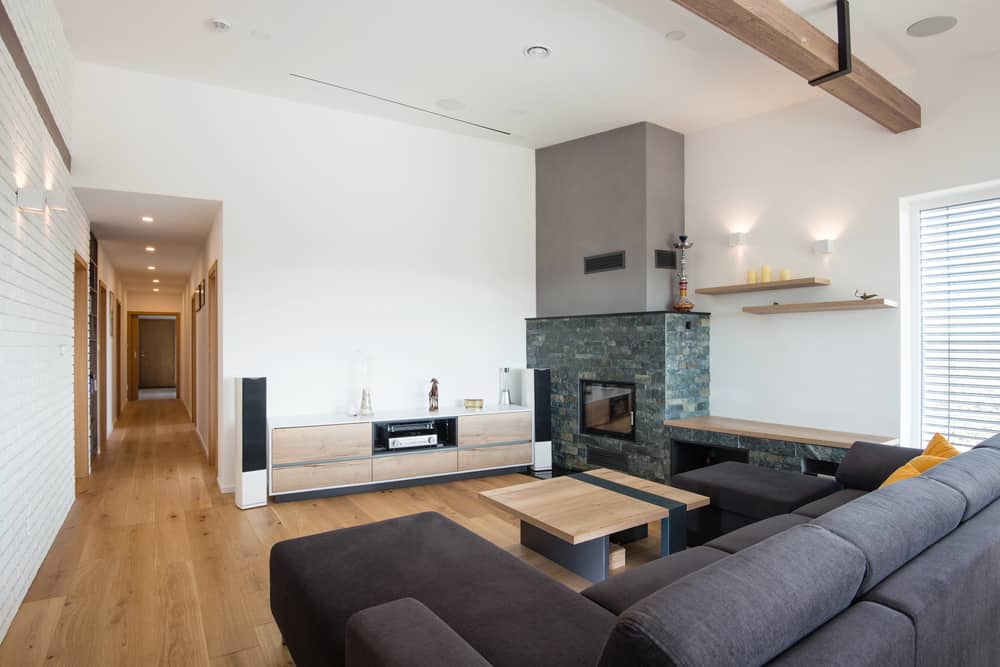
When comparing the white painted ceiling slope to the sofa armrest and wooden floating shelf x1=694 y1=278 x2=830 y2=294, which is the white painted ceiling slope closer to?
wooden floating shelf x1=694 y1=278 x2=830 y2=294

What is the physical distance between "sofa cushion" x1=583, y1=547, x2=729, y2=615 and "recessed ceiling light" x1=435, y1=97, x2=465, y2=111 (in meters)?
4.04

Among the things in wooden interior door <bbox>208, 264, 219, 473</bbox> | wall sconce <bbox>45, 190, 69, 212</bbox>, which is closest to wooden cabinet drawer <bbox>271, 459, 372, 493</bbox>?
wooden interior door <bbox>208, 264, 219, 473</bbox>

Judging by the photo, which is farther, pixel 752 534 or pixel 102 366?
pixel 102 366

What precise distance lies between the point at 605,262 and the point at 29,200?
169 inches

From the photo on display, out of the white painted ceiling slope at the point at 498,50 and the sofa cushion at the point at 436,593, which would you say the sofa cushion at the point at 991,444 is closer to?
the sofa cushion at the point at 436,593

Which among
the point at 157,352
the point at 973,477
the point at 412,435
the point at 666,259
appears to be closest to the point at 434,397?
the point at 412,435

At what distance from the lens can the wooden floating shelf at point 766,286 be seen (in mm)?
4356

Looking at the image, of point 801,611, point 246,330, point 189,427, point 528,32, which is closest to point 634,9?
point 528,32

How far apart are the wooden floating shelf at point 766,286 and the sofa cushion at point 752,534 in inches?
89.7

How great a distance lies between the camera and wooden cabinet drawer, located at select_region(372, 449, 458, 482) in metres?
4.82

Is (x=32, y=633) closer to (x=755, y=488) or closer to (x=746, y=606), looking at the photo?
(x=746, y=606)

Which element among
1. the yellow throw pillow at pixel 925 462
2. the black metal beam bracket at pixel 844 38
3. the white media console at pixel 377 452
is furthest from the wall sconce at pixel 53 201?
the yellow throw pillow at pixel 925 462

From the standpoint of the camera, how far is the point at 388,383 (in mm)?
5383

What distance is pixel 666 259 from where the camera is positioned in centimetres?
535
